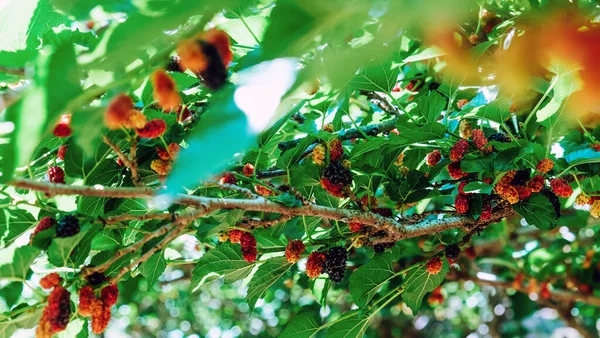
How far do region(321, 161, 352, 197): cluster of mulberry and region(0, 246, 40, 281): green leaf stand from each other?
1.76 feet

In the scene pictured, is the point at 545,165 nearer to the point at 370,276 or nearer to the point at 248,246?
the point at 370,276

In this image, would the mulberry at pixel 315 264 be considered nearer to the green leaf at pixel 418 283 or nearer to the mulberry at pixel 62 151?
the green leaf at pixel 418 283

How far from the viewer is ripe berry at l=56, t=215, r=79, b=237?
938 millimetres

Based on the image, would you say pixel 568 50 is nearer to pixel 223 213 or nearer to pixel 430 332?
pixel 223 213

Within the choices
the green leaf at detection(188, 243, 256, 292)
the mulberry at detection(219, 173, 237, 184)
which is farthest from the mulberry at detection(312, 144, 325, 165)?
the green leaf at detection(188, 243, 256, 292)

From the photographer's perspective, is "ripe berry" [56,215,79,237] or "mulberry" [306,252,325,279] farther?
"mulberry" [306,252,325,279]

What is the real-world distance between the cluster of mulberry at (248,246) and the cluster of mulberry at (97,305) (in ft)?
1.06

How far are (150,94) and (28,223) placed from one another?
1.15 ft

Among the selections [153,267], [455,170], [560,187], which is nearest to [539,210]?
[560,187]

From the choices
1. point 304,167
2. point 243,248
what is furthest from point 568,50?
point 243,248

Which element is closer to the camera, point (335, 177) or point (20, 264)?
point (20, 264)

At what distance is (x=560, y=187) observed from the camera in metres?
1.28

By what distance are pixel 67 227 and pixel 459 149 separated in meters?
0.80

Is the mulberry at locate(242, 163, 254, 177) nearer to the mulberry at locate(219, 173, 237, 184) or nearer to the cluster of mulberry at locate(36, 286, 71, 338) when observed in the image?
the mulberry at locate(219, 173, 237, 184)
